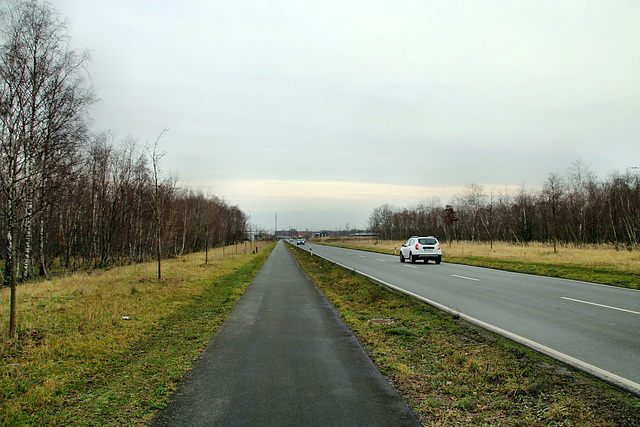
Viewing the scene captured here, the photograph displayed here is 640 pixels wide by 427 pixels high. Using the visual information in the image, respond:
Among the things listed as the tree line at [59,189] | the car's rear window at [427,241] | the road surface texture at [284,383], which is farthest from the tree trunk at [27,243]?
the car's rear window at [427,241]

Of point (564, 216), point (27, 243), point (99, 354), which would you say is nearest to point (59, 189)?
point (27, 243)

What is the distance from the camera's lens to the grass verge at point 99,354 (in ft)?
13.3

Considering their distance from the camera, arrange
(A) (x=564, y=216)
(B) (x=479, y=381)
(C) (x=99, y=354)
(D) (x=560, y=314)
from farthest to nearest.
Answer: (A) (x=564, y=216)
(D) (x=560, y=314)
(C) (x=99, y=354)
(B) (x=479, y=381)

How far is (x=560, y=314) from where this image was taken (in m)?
8.29

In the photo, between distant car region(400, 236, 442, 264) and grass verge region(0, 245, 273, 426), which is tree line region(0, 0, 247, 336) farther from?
distant car region(400, 236, 442, 264)

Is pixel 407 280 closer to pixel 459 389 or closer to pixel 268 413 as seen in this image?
pixel 459 389

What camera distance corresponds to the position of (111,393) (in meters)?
4.48

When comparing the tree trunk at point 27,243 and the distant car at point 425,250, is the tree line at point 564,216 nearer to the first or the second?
the distant car at point 425,250

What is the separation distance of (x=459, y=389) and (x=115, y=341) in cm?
614

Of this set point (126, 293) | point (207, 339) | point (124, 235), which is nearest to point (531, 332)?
point (207, 339)

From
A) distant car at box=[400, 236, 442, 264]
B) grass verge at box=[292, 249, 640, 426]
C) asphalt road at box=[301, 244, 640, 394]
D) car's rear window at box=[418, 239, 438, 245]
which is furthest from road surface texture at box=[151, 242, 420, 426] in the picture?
car's rear window at box=[418, 239, 438, 245]

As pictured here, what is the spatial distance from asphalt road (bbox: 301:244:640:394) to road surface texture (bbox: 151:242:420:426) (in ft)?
9.42

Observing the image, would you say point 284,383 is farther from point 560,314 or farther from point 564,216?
point 564,216

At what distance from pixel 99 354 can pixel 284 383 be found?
3.57 m
